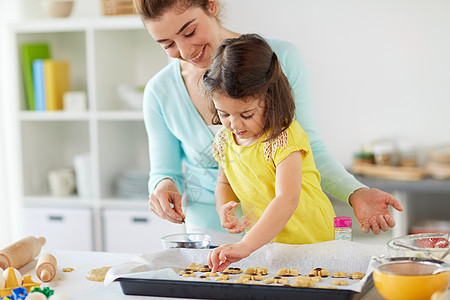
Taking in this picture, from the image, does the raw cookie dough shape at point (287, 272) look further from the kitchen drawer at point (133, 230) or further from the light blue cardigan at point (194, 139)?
the kitchen drawer at point (133, 230)

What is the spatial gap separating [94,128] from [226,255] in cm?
231

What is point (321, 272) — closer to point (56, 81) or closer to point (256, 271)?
point (256, 271)

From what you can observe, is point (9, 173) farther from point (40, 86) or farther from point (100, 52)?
point (100, 52)

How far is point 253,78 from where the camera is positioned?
5.07 ft

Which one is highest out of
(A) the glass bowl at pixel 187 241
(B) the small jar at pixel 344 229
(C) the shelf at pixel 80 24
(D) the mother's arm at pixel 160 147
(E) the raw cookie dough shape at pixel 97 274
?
(C) the shelf at pixel 80 24

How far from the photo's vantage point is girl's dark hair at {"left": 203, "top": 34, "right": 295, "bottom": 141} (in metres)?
1.54

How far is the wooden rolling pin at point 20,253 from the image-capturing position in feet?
5.21

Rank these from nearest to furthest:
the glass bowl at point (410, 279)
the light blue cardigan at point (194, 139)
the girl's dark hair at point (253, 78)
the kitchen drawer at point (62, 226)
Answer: the glass bowl at point (410, 279), the girl's dark hair at point (253, 78), the light blue cardigan at point (194, 139), the kitchen drawer at point (62, 226)

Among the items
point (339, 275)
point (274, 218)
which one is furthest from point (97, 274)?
point (339, 275)

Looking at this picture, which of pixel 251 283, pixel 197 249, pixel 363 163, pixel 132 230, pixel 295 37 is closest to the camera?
pixel 251 283

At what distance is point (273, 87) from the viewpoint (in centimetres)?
160

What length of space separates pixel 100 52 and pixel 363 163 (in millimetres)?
1621

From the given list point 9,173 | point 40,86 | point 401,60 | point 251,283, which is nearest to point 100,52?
point 40,86

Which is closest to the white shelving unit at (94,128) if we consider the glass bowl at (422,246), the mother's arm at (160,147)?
the mother's arm at (160,147)
